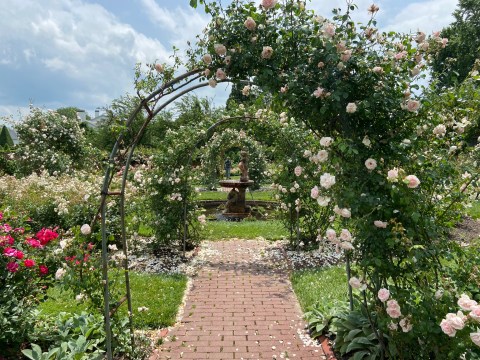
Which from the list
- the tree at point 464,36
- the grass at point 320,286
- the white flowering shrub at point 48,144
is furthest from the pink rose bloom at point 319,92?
the tree at point 464,36

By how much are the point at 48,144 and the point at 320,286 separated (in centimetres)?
1192

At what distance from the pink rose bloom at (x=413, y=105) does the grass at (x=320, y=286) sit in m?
2.34

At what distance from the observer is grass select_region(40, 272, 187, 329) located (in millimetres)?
3912

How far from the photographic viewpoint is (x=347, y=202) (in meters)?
2.52

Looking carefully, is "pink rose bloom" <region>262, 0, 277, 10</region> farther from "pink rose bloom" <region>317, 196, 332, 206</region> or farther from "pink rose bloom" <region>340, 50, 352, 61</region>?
"pink rose bloom" <region>317, 196, 332, 206</region>

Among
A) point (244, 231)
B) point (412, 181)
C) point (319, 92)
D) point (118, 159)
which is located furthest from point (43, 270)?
point (244, 231)

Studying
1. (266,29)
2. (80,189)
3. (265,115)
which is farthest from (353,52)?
(80,189)

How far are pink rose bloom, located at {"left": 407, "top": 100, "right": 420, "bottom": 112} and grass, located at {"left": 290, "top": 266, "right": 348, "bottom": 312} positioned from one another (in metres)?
2.34

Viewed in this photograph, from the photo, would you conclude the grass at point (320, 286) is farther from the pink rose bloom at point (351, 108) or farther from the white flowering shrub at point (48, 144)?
the white flowering shrub at point (48, 144)

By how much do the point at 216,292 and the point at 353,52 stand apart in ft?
11.5

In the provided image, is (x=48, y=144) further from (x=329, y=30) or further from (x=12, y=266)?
(x=329, y=30)

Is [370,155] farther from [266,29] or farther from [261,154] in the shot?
[261,154]

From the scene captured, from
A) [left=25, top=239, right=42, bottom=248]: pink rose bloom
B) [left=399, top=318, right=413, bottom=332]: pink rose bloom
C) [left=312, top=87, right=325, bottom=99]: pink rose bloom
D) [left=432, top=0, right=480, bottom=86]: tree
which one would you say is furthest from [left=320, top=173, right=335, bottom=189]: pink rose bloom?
[left=432, top=0, right=480, bottom=86]: tree

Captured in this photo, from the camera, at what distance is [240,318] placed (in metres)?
4.04
